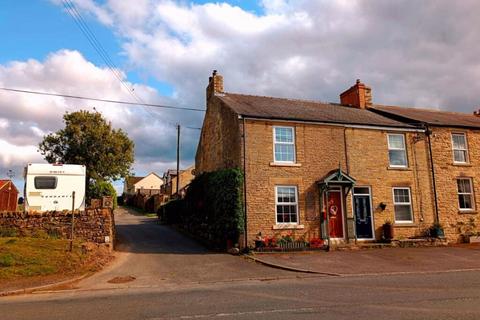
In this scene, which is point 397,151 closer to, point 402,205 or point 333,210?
point 402,205

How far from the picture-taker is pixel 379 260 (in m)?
15.7

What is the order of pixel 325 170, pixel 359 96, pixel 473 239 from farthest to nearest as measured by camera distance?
pixel 359 96
pixel 473 239
pixel 325 170

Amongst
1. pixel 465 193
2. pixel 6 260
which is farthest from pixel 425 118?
pixel 6 260

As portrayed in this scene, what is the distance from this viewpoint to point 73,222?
15867 millimetres

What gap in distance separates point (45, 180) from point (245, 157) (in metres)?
8.94

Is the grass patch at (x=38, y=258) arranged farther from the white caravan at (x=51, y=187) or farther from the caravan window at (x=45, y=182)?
the caravan window at (x=45, y=182)

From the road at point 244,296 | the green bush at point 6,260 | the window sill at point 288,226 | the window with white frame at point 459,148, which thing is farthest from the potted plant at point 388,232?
the green bush at point 6,260

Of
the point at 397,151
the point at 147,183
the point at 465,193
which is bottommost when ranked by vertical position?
the point at 465,193

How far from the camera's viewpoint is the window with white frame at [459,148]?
22484 millimetres

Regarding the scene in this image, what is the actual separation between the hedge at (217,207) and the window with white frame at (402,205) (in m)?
8.44

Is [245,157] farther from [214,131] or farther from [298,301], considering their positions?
[298,301]

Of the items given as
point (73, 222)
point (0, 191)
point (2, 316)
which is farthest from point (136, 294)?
point (0, 191)

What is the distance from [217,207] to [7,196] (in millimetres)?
33211

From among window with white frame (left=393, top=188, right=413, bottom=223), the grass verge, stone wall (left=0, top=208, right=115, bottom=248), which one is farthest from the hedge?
window with white frame (left=393, top=188, right=413, bottom=223)
